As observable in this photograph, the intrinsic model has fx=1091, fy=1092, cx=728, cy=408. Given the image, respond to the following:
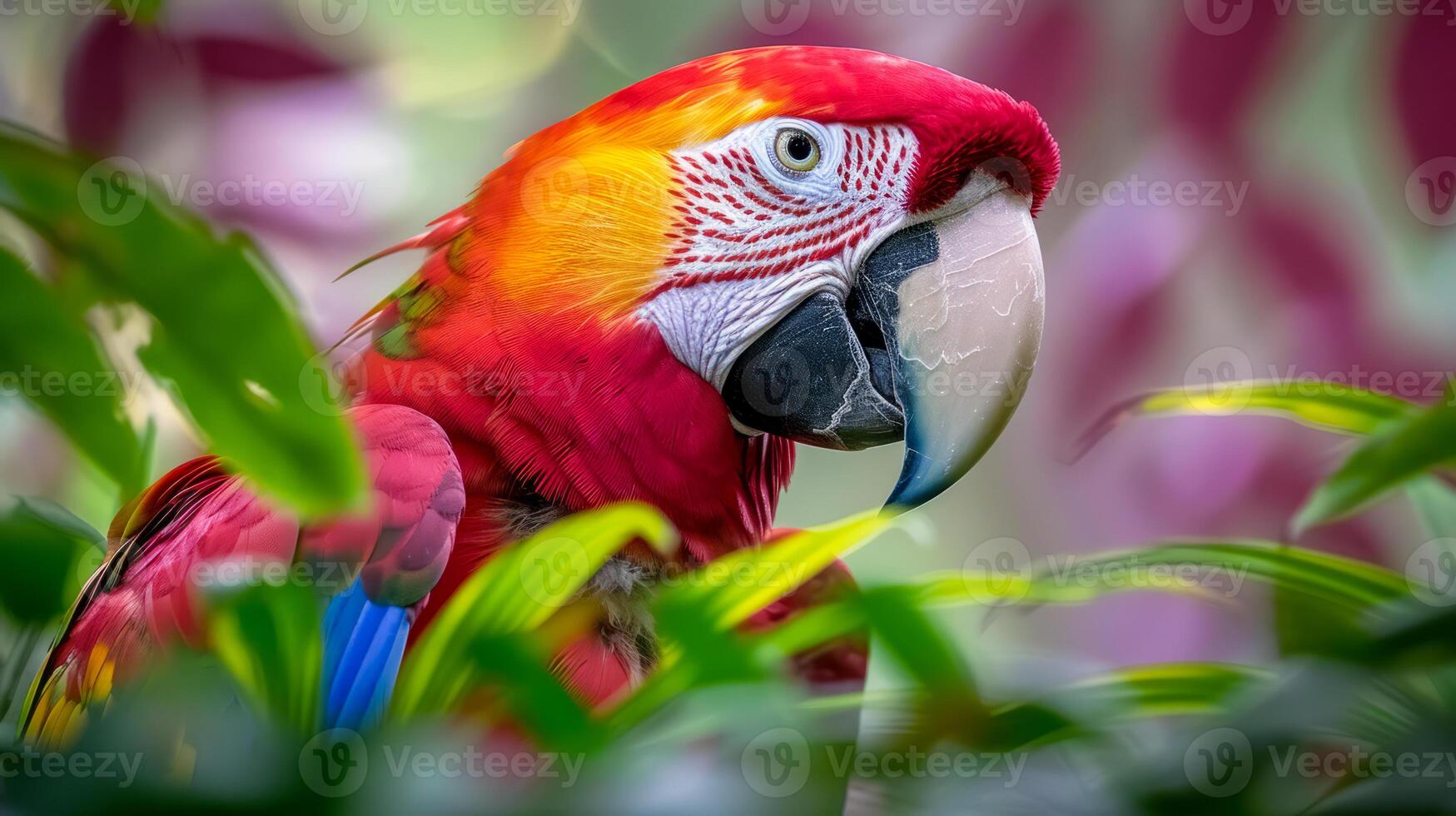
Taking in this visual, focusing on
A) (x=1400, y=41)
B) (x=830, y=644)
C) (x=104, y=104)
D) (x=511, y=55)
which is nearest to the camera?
(x=830, y=644)

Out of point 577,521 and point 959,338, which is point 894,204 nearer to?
point 959,338

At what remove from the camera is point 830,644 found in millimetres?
1080

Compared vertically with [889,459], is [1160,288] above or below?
above

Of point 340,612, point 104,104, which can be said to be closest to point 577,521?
point 340,612

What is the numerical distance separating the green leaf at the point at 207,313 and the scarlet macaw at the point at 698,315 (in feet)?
1.96

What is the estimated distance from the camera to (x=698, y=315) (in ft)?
3.01

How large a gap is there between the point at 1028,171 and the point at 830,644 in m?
0.49
